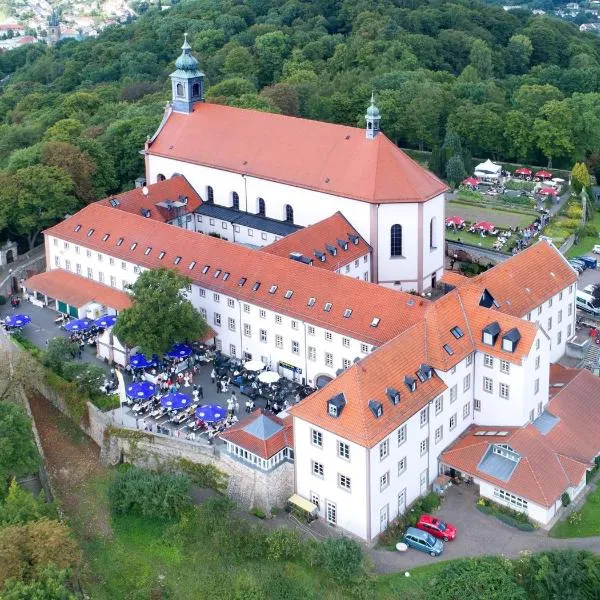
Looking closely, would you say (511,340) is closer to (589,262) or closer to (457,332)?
(457,332)

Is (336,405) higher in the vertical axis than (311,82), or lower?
higher

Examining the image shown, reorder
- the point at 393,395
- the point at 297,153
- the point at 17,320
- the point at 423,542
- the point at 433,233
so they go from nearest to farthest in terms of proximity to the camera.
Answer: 1. the point at 423,542
2. the point at 393,395
3. the point at 17,320
4. the point at 433,233
5. the point at 297,153

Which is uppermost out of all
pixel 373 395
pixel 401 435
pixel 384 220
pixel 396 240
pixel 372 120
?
pixel 372 120

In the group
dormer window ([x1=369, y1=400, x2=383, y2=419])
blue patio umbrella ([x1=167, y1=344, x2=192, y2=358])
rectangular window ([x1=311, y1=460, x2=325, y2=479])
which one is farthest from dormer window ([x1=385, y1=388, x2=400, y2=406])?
blue patio umbrella ([x1=167, y1=344, x2=192, y2=358])

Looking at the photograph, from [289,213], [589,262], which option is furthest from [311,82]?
[589,262]

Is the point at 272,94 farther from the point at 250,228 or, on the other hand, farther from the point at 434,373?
the point at 434,373

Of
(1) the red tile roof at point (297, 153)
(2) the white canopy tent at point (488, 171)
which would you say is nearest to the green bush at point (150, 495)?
(1) the red tile roof at point (297, 153)

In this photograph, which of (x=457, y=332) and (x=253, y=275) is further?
(x=253, y=275)

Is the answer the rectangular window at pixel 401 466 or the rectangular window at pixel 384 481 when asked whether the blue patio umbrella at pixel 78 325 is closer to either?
the rectangular window at pixel 401 466

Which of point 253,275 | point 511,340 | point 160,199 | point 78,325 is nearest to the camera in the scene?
point 511,340
